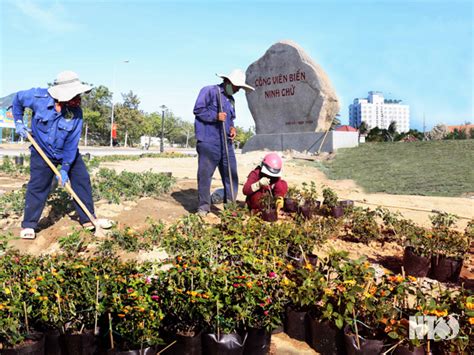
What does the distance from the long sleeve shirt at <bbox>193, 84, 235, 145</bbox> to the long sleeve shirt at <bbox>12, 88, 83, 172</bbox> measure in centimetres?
155

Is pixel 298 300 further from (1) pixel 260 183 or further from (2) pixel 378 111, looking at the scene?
(2) pixel 378 111

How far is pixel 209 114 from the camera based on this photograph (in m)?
5.38

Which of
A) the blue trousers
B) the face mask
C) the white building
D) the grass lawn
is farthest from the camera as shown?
the white building

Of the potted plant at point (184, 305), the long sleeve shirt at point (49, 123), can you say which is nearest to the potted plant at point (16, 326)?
the potted plant at point (184, 305)

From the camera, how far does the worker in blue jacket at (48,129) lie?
438cm

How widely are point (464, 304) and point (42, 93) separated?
429 centimetres

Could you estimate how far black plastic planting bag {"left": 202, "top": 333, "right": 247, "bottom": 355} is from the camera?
92.0 inches

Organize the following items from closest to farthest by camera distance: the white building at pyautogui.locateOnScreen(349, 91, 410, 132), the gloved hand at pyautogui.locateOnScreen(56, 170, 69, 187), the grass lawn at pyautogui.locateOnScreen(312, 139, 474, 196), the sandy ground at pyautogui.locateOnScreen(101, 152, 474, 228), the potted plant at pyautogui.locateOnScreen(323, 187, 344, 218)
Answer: the gloved hand at pyautogui.locateOnScreen(56, 170, 69, 187) → the potted plant at pyautogui.locateOnScreen(323, 187, 344, 218) → the sandy ground at pyautogui.locateOnScreen(101, 152, 474, 228) → the grass lawn at pyautogui.locateOnScreen(312, 139, 474, 196) → the white building at pyautogui.locateOnScreen(349, 91, 410, 132)

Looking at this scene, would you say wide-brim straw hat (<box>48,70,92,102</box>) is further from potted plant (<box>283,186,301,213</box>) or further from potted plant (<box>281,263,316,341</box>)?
potted plant (<box>283,186,301,213</box>)

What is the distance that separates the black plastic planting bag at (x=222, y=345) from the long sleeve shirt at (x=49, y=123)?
300 cm

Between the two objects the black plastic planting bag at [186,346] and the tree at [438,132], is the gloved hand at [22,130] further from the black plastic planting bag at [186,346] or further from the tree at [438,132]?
A: the tree at [438,132]

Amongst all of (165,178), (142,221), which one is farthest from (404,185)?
(142,221)

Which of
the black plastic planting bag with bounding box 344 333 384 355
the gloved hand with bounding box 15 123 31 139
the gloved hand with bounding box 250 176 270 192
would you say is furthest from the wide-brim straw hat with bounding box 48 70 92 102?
the black plastic planting bag with bounding box 344 333 384 355
